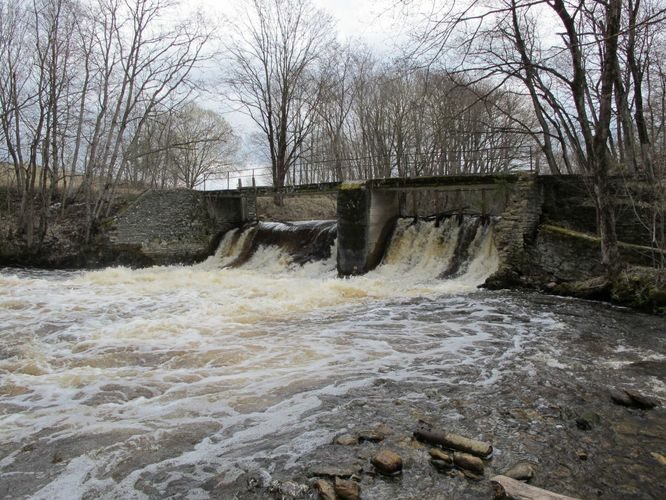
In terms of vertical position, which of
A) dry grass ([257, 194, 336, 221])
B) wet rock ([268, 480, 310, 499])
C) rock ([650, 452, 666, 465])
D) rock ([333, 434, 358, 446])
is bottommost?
rock ([650, 452, 666, 465])

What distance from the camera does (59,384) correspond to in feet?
16.8

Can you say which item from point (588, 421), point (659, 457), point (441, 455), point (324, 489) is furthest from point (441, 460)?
Result: point (659, 457)

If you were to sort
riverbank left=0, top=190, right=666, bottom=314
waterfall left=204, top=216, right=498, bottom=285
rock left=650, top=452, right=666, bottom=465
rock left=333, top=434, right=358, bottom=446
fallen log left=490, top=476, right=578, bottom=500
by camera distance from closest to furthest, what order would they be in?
fallen log left=490, top=476, right=578, bottom=500
rock left=650, top=452, right=666, bottom=465
rock left=333, top=434, right=358, bottom=446
riverbank left=0, top=190, right=666, bottom=314
waterfall left=204, top=216, right=498, bottom=285

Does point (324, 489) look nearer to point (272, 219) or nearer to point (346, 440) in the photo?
point (346, 440)

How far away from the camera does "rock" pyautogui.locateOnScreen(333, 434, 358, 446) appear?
3.77 meters

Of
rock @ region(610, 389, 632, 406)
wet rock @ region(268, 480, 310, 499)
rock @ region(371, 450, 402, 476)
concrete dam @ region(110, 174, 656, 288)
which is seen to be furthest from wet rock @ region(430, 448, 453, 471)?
concrete dam @ region(110, 174, 656, 288)

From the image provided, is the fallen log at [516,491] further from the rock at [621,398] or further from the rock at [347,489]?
the rock at [621,398]

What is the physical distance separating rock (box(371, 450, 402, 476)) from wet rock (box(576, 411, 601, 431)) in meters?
1.84

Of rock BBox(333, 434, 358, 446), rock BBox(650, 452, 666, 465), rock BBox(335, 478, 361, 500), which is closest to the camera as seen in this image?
rock BBox(335, 478, 361, 500)

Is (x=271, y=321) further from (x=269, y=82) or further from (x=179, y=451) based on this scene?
(x=269, y=82)

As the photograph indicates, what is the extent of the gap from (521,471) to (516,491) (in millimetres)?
386

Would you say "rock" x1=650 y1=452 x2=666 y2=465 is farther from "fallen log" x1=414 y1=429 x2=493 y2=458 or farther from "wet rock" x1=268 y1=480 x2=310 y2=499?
"wet rock" x1=268 y1=480 x2=310 y2=499

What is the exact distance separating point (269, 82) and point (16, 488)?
893 inches

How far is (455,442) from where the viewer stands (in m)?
3.64
